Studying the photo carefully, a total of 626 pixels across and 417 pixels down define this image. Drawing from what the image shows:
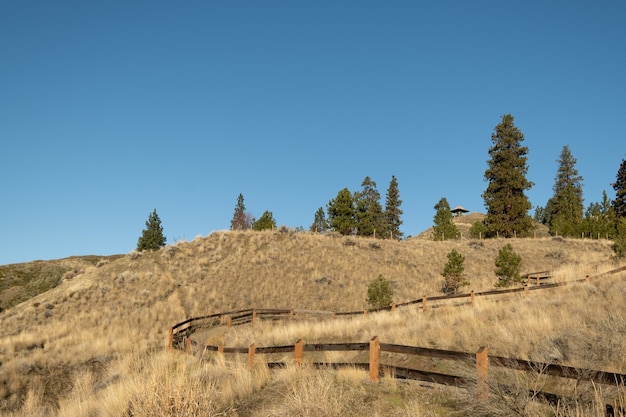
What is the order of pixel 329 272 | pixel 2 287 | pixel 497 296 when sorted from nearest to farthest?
pixel 497 296
pixel 329 272
pixel 2 287

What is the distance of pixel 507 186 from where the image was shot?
58.4m

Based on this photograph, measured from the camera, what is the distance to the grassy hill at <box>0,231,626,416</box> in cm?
862

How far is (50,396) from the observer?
18.1 metres

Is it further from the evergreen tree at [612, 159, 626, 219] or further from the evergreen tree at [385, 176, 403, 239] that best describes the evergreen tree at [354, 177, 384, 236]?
the evergreen tree at [612, 159, 626, 219]

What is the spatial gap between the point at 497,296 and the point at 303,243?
28.2m

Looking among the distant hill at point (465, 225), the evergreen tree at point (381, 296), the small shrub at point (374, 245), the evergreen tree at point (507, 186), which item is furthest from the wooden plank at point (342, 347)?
the distant hill at point (465, 225)

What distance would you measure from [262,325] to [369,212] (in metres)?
49.7

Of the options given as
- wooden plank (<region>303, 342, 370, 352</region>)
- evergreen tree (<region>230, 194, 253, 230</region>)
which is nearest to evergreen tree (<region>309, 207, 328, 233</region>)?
evergreen tree (<region>230, 194, 253, 230</region>)

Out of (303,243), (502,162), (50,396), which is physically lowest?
(50,396)

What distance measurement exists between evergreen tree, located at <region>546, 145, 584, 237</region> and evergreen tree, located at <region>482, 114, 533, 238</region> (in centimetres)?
1000

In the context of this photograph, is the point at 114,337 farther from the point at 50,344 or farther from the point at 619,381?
the point at 619,381

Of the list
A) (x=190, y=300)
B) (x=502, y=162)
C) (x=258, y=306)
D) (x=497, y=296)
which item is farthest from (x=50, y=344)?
(x=502, y=162)

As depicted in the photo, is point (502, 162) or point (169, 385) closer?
point (169, 385)

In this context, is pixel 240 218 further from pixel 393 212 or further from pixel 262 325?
pixel 262 325
